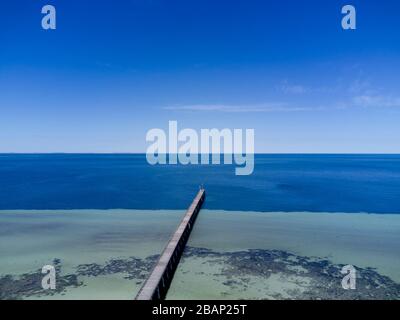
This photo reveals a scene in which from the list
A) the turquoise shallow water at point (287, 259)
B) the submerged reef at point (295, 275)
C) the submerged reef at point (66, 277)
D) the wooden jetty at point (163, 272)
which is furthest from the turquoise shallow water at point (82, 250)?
the submerged reef at point (295, 275)

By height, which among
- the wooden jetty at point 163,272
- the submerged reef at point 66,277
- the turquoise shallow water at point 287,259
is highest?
the wooden jetty at point 163,272

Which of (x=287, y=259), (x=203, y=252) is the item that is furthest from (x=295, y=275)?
(x=203, y=252)

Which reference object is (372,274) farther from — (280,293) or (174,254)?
(174,254)

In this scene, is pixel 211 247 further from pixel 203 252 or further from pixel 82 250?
pixel 82 250

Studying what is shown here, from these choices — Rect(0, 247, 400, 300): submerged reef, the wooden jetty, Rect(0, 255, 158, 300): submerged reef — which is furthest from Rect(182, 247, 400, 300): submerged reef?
Rect(0, 255, 158, 300): submerged reef

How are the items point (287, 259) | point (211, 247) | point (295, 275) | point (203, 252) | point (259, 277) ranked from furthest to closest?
point (211, 247) < point (203, 252) < point (287, 259) < point (295, 275) < point (259, 277)

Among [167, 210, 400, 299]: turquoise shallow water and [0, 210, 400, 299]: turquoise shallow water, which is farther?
[0, 210, 400, 299]: turquoise shallow water

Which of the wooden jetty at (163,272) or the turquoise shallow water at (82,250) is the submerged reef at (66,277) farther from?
the wooden jetty at (163,272)

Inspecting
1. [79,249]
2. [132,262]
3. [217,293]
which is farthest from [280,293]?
[79,249]

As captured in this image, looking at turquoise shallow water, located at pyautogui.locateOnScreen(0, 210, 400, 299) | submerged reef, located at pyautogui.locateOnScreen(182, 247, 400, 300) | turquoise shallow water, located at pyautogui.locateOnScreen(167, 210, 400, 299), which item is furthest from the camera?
turquoise shallow water, located at pyautogui.locateOnScreen(0, 210, 400, 299)

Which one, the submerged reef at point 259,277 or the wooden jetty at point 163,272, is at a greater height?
the wooden jetty at point 163,272

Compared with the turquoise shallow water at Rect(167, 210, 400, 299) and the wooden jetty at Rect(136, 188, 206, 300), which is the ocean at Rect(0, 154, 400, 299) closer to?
the turquoise shallow water at Rect(167, 210, 400, 299)
